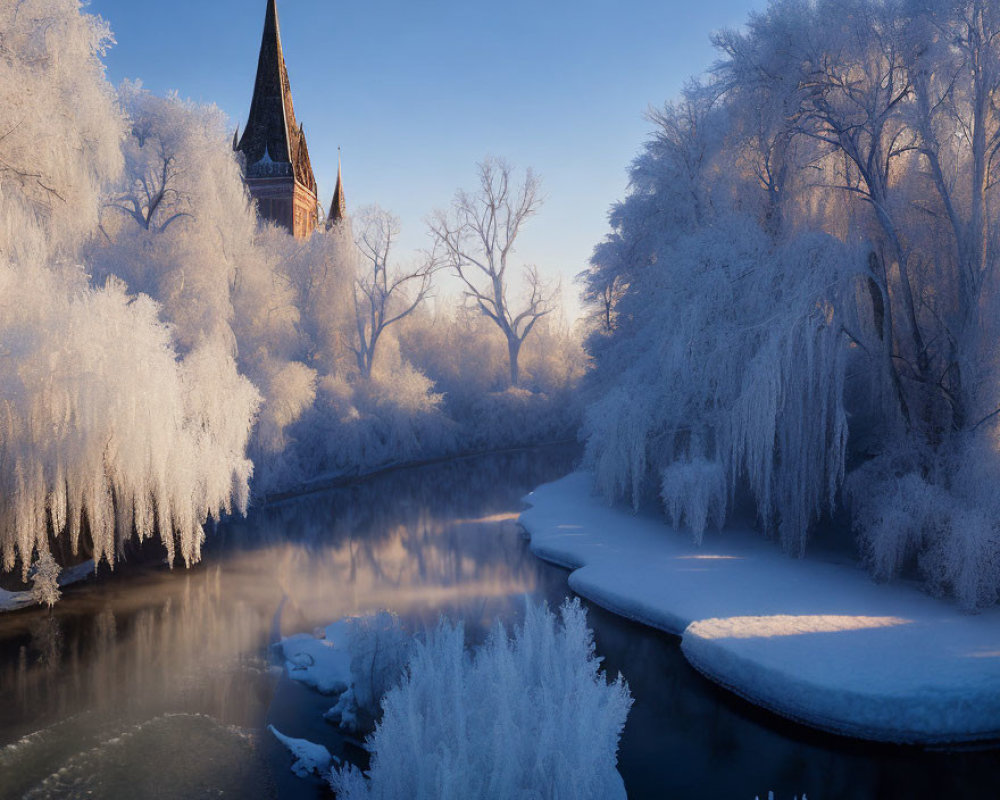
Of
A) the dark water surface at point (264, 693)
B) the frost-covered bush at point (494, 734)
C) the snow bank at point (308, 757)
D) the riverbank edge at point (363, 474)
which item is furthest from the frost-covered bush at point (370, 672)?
the riverbank edge at point (363, 474)

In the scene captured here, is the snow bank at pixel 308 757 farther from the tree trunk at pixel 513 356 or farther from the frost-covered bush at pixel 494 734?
the tree trunk at pixel 513 356

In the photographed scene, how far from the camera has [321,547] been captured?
1440 cm

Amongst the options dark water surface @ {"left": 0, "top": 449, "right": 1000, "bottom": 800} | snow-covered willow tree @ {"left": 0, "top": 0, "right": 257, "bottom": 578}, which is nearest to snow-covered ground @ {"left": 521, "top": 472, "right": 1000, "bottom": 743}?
dark water surface @ {"left": 0, "top": 449, "right": 1000, "bottom": 800}

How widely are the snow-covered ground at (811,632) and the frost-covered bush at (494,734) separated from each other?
237cm

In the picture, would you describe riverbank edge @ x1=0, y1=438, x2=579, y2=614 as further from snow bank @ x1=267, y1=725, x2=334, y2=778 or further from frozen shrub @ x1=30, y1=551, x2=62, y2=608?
snow bank @ x1=267, y1=725, x2=334, y2=778

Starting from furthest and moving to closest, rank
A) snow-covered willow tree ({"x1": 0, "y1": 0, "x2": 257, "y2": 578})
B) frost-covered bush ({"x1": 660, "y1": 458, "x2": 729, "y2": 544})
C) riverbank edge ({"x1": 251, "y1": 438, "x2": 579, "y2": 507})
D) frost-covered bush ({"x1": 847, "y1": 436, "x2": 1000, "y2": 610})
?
riverbank edge ({"x1": 251, "y1": 438, "x2": 579, "y2": 507}) < frost-covered bush ({"x1": 660, "y1": 458, "x2": 729, "y2": 544}) < snow-covered willow tree ({"x1": 0, "y1": 0, "x2": 257, "y2": 578}) < frost-covered bush ({"x1": 847, "y1": 436, "x2": 1000, "y2": 610})

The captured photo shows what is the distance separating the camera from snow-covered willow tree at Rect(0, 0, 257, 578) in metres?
9.06

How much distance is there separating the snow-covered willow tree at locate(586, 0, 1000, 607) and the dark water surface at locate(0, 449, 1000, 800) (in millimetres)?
3456

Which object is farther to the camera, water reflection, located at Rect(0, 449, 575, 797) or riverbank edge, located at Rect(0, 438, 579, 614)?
riverbank edge, located at Rect(0, 438, 579, 614)

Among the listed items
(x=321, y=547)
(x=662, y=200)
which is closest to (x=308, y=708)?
(x=321, y=547)

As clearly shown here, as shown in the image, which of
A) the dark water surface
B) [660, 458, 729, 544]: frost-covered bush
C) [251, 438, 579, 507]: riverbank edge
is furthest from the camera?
[251, 438, 579, 507]: riverbank edge

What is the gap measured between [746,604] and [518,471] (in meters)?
15.1

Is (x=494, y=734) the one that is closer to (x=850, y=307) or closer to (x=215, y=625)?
(x=215, y=625)

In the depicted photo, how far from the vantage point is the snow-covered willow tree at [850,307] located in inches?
388
